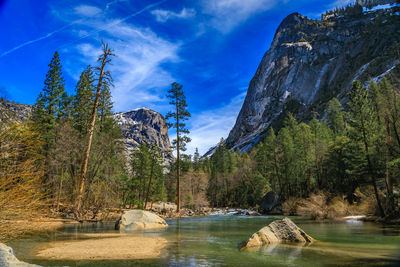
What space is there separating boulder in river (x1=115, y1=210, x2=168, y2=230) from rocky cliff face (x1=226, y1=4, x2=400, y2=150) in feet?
354

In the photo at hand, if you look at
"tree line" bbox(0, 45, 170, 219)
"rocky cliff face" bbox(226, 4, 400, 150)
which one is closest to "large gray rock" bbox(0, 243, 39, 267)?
"tree line" bbox(0, 45, 170, 219)

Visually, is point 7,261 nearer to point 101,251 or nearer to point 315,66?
point 101,251

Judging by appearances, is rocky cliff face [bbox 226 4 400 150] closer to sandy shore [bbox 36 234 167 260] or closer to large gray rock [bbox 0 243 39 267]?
sandy shore [bbox 36 234 167 260]

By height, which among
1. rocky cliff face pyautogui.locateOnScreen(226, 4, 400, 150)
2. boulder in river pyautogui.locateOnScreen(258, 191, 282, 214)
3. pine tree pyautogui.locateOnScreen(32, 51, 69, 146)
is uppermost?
rocky cliff face pyautogui.locateOnScreen(226, 4, 400, 150)

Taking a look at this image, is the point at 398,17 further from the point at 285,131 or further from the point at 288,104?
the point at 285,131

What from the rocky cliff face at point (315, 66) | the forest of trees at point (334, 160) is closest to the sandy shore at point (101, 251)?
the forest of trees at point (334, 160)

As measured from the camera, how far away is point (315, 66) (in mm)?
155250

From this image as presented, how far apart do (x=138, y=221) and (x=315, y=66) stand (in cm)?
16217

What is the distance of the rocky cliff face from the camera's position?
125188mm

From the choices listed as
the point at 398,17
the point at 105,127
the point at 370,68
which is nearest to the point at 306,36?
the point at 398,17

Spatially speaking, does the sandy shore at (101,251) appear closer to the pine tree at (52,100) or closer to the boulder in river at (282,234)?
the boulder in river at (282,234)

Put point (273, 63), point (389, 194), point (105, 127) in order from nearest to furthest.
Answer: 1. point (389, 194)
2. point (105, 127)
3. point (273, 63)

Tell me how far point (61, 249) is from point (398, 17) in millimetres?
168553

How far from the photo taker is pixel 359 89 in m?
27.7
